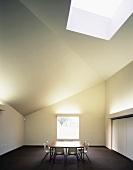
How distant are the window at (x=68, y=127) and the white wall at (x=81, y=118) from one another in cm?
27

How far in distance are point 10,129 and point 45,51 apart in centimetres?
524

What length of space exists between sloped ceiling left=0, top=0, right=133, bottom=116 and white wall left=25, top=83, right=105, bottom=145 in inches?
126

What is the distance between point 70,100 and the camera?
12.6m

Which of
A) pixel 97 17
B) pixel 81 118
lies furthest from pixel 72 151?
pixel 81 118

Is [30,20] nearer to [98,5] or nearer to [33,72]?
[98,5]

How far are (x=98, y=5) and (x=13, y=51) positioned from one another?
2.61 metres

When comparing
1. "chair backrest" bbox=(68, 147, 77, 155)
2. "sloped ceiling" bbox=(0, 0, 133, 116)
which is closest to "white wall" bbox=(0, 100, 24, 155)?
"sloped ceiling" bbox=(0, 0, 133, 116)

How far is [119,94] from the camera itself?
9430 millimetres

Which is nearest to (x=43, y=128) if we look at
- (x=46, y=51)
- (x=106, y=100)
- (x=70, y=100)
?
(x=70, y=100)

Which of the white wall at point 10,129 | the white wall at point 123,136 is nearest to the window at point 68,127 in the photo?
the white wall at point 10,129

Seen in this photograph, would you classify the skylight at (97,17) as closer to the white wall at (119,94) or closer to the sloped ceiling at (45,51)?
the sloped ceiling at (45,51)

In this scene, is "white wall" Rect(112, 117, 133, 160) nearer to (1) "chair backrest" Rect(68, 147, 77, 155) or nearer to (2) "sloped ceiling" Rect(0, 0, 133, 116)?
(1) "chair backrest" Rect(68, 147, 77, 155)

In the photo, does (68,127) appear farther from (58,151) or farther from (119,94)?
→ (58,151)

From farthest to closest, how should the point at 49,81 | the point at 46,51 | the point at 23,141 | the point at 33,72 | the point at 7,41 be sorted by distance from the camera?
the point at 23,141, the point at 49,81, the point at 33,72, the point at 46,51, the point at 7,41
